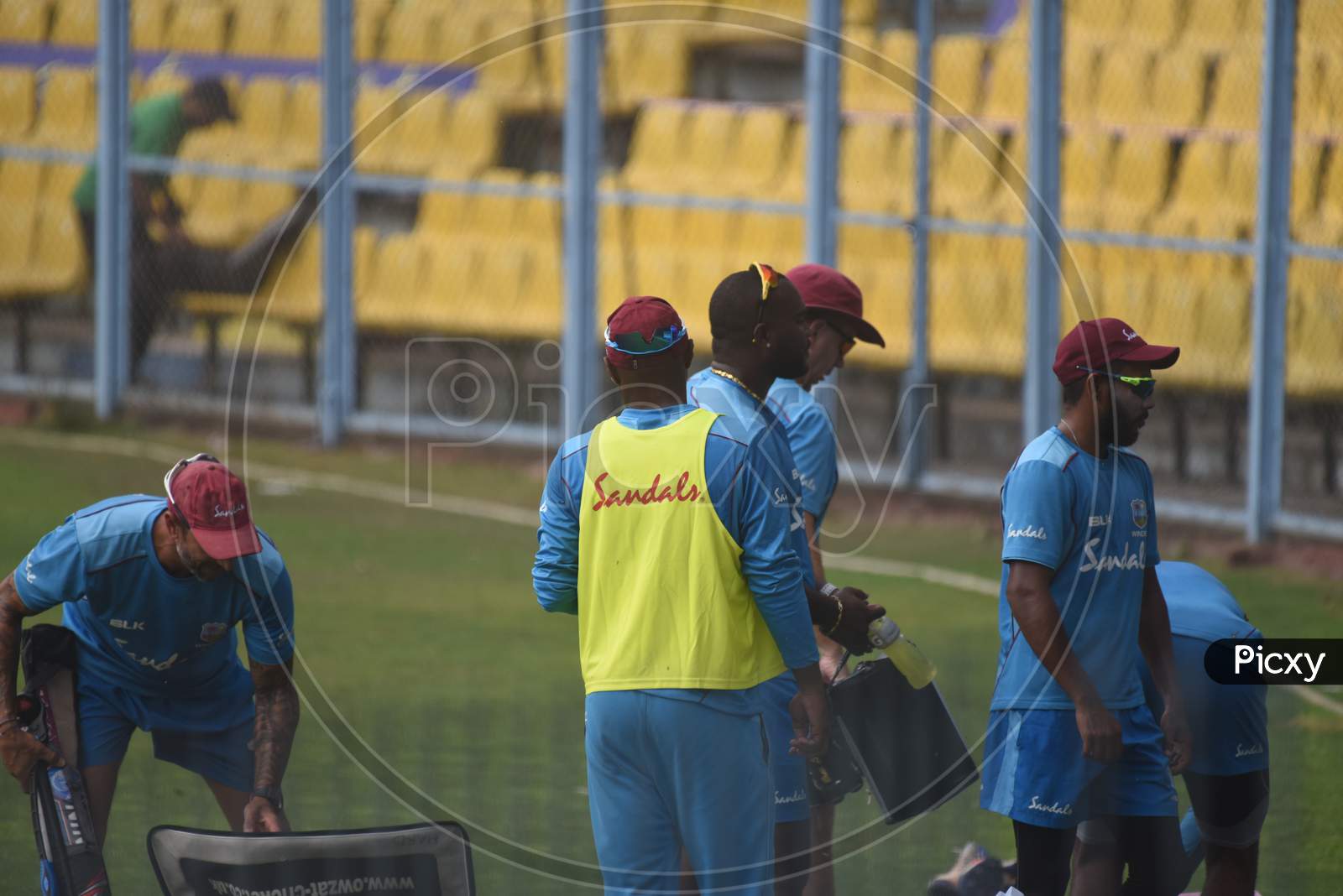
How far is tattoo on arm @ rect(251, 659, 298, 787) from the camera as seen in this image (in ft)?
17.6

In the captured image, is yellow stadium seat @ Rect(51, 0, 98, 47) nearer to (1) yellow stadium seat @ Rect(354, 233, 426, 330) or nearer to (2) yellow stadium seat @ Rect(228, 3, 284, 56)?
(2) yellow stadium seat @ Rect(228, 3, 284, 56)

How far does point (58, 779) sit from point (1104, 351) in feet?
10.0

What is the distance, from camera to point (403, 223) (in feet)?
54.6

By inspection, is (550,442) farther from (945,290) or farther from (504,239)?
(945,290)

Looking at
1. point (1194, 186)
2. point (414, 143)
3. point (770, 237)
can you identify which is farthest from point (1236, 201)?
point (414, 143)

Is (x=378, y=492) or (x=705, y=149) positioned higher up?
(x=705, y=149)

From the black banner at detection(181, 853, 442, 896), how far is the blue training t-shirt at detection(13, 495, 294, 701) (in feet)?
2.43

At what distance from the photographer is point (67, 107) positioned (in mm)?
16953

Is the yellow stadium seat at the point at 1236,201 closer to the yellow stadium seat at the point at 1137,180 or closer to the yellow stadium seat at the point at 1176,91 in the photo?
the yellow stadium seat at the point at 1137,180

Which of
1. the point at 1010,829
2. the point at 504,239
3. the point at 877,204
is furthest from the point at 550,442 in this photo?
the point at 1010,829

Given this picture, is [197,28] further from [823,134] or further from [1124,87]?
[1124,87]

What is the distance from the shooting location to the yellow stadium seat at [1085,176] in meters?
13.7

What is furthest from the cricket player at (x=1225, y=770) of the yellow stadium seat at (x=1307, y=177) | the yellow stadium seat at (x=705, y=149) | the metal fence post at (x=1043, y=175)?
the yellow stadium seat at (x=705, y=149)

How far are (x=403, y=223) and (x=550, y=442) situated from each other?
10.3 feet
